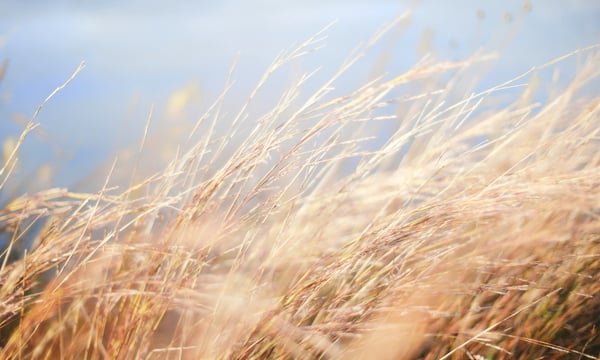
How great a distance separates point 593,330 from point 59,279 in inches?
41.1

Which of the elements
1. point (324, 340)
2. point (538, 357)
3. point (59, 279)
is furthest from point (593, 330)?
point (59, 279)

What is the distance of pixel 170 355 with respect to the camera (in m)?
0.98

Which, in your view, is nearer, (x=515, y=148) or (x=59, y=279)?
(x=59, y=279)

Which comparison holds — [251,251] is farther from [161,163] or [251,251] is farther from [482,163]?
[161,163]

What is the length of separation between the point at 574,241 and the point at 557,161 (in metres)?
0.27

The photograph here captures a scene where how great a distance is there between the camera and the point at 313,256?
3.51 ft

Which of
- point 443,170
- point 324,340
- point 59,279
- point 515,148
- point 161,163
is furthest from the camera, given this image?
point 161,163

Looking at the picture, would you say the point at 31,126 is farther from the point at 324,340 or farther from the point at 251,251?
the point at 324,340

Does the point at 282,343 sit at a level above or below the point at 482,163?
below

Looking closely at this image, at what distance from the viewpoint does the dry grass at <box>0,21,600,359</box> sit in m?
0.85

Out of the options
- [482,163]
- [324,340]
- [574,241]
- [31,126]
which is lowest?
[574,241]

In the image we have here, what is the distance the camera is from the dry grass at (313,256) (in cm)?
85

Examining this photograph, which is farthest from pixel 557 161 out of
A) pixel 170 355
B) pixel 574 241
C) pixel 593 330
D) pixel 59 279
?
pixel 59 279

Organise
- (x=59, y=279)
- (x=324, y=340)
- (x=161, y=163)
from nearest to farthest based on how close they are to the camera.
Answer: (x=324, y=340)
(x=59, y=279)
(x=161, y=163)
